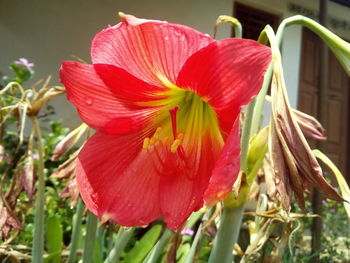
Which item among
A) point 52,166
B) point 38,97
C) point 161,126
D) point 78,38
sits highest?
point 78,38

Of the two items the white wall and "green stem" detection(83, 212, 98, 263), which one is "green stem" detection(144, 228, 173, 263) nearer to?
"green stem" detection(83, 212, 98, 263)

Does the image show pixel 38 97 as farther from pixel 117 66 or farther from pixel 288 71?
pixel 288 71

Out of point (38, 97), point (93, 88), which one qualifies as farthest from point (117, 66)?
point (38, 97)

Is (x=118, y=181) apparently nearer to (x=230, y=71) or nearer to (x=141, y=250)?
(x=230, y=71)

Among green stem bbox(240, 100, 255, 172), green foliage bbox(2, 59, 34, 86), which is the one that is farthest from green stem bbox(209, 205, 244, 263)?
green foliage bbox(2, 59, 34, 86)

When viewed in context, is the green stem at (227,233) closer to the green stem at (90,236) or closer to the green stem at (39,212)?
the green stem at (90,236)

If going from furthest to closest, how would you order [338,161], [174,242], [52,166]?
[338,161] → [52,166] → [174,242]
